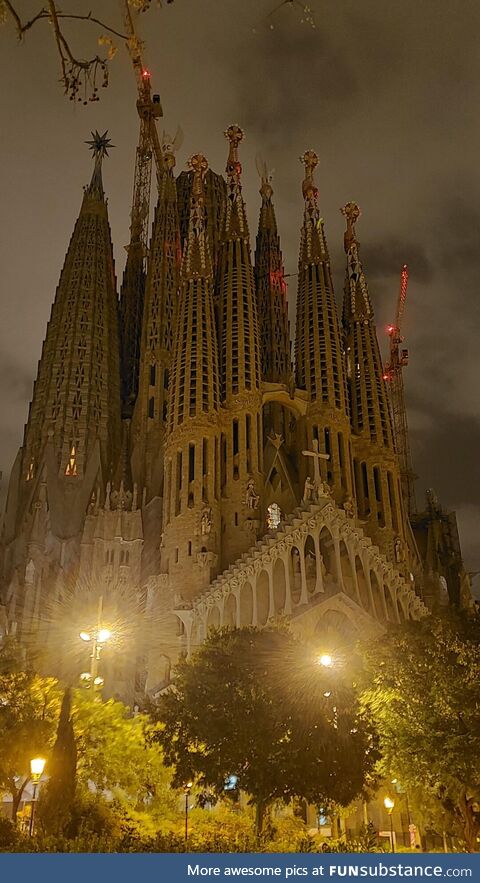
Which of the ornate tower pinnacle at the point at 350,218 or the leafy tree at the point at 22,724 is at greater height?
the ornate tower pinnacle at the point at 350,218

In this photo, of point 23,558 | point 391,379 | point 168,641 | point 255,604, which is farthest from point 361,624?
point 391,379

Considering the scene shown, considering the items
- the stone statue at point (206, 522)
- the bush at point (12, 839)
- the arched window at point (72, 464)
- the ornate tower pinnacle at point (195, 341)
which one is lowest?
the bush at point (12, 839)

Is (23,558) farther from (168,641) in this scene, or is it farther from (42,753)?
(42,753)

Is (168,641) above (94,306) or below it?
Result: below

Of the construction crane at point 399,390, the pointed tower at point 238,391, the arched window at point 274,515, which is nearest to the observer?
the pointed tower at point 238,391

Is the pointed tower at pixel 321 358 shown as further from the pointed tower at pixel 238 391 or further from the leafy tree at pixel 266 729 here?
the leafy tree at pixel 266 729

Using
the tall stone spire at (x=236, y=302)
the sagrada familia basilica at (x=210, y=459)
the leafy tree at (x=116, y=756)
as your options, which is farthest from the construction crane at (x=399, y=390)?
the leafy tree at (x=116, y=756)

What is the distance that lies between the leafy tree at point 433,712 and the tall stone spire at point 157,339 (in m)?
45.4

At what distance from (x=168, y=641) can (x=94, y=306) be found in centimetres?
4031

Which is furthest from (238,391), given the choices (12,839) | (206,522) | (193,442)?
(12,839)

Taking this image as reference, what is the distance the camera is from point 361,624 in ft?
155

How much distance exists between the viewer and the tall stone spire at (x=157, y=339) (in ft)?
236

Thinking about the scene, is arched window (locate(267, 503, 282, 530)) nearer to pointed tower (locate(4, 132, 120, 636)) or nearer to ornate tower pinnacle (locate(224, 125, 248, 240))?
pointed tower (locate(4, 132, 120, 636))

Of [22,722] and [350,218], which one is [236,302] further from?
[22,722]
